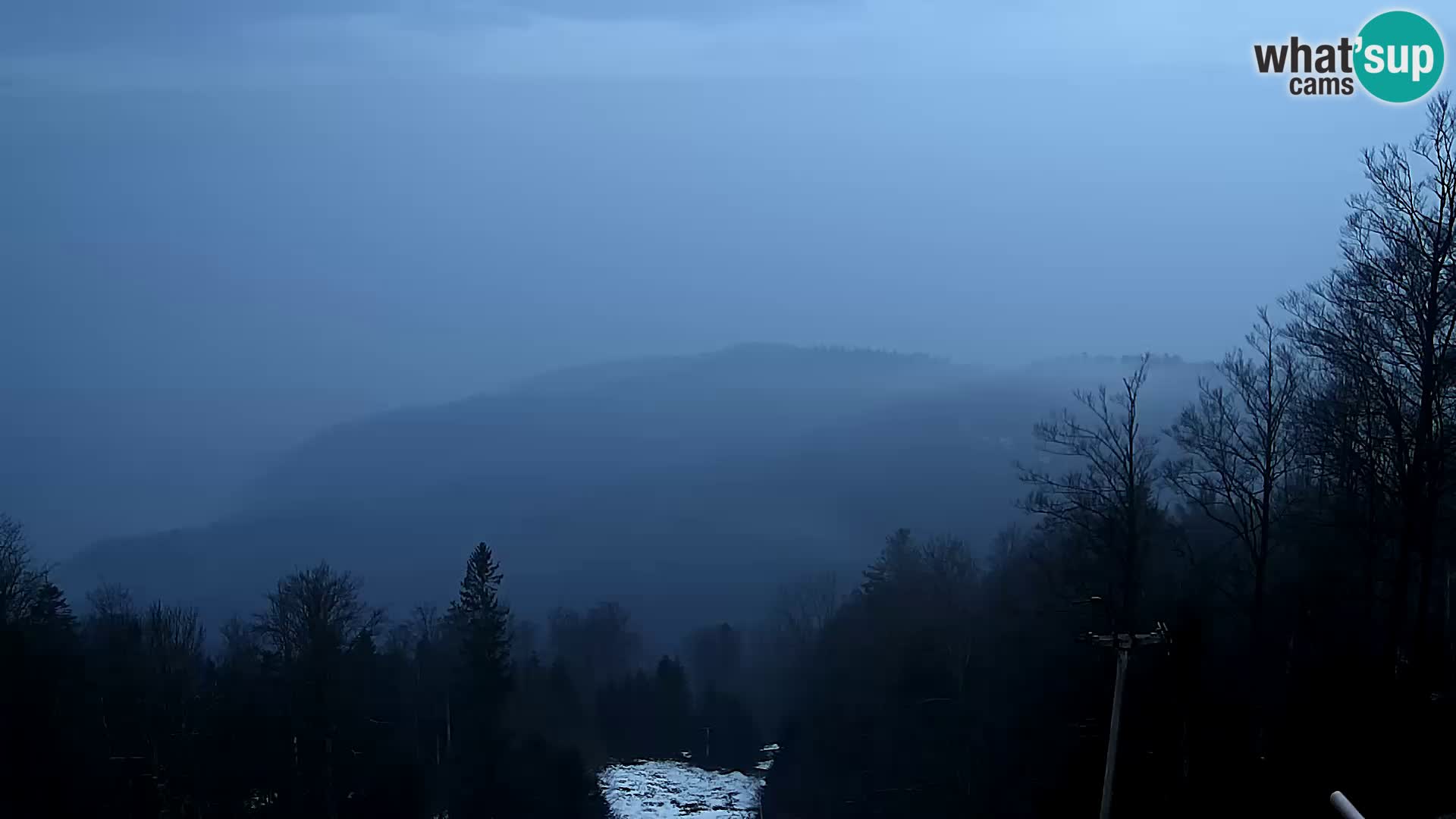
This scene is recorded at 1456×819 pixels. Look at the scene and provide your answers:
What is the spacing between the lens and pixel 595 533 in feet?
633

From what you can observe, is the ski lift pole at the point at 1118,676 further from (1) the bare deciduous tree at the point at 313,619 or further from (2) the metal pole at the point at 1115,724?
(1) the bare deciduous tree at the point at 313,619

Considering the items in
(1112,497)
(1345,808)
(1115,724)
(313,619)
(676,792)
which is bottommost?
(676,792)

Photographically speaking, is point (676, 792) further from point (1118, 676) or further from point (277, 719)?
point (1118, 676)

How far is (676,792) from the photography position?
63062mm

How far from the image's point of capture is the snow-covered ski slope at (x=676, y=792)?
56.4m

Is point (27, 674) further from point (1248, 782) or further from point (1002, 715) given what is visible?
point (1248, 782)

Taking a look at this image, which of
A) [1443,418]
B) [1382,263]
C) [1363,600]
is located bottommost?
[1363,600]

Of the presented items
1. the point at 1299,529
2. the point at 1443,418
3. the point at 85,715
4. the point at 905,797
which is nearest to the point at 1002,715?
the point at 905,797

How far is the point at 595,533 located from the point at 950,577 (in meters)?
127

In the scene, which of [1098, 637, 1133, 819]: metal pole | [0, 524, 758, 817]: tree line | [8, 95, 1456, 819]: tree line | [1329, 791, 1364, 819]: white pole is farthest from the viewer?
[0, 524, 758, 817]: tree line

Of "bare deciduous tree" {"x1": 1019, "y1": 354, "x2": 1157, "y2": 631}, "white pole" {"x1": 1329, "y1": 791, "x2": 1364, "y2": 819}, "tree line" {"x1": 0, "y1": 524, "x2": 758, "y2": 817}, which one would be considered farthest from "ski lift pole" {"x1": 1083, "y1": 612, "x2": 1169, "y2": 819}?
"tree line" {"x1": 0, "y1": 524, "x2": 758, "y2": 817}

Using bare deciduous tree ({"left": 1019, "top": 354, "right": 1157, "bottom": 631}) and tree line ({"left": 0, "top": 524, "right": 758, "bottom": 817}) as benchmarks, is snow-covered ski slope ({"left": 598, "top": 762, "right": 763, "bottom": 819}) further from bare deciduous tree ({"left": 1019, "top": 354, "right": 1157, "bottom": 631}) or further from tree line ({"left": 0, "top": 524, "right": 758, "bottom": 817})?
bare deciduous tree ({"left": 1019, "top": 354, "right": 1157, "bottom": 631})

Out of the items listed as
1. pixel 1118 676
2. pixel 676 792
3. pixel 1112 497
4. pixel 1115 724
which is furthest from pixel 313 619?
pixel 1118 676

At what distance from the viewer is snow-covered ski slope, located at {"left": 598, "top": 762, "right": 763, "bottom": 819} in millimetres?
56375
